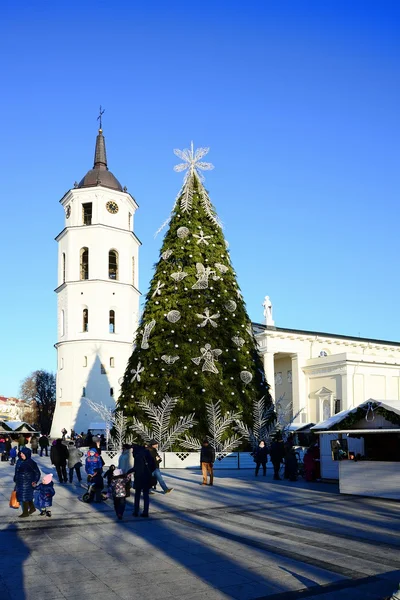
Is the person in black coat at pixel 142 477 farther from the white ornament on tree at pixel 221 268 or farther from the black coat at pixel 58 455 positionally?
the white ornament on tree at pixel 221 268

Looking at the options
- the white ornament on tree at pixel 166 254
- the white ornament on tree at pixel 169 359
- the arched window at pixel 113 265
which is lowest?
the white ornament on tree at pixel 169 359

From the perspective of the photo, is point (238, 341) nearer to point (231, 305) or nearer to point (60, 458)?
point (231, 305)

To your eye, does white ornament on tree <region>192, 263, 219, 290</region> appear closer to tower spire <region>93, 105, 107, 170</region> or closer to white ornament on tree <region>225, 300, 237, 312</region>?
white ornament on tree <region>225, 300, 237, 312</region>

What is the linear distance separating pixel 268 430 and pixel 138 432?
570cm

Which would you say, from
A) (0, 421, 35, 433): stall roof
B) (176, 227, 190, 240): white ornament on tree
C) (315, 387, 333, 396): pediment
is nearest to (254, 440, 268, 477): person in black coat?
(176, 227, 190, 240): white ornament on tree

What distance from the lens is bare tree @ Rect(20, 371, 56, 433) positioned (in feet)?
293

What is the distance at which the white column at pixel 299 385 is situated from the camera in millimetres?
62062

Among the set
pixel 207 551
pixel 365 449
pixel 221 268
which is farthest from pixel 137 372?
pixel 207 551

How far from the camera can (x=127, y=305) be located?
202 ft

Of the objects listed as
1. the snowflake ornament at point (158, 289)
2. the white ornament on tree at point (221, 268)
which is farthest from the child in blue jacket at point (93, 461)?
the white ornament on tree at point (221, 268)

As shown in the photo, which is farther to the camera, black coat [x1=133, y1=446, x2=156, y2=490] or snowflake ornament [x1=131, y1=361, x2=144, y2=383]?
snowflake ornament [x1=131, y1=361, x2=144, y2=383]

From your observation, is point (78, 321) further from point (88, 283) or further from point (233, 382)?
point (233, 382)

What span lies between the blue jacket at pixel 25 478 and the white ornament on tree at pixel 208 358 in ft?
44.3

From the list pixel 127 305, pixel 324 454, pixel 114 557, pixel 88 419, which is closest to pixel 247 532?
pixel 114 557
